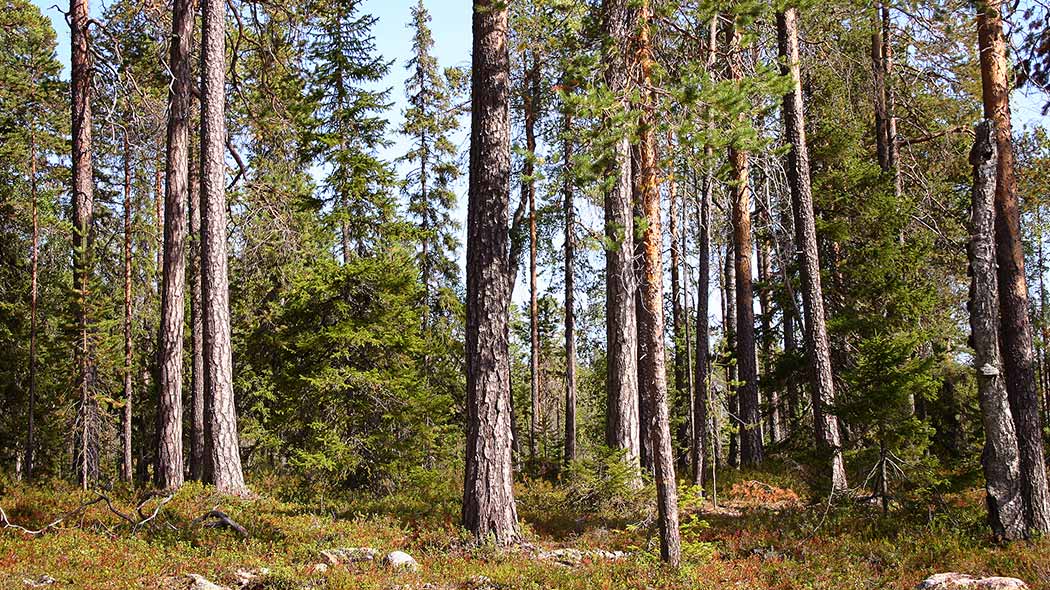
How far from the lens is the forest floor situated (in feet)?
25.0

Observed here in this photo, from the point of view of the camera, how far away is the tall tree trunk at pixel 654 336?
807 cm

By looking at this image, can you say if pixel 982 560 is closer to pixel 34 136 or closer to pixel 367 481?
pixel 367 481

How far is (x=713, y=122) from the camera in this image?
338 inches

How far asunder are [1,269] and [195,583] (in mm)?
20163

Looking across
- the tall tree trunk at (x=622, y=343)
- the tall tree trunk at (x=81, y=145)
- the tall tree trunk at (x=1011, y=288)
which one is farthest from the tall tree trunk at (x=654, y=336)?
the tall tree trunk at (x=81, y=145)

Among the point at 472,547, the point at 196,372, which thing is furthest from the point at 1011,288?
the point at 196,372

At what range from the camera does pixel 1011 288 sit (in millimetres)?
10148

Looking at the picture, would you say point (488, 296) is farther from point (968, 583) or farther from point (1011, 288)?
point (1011, 288)

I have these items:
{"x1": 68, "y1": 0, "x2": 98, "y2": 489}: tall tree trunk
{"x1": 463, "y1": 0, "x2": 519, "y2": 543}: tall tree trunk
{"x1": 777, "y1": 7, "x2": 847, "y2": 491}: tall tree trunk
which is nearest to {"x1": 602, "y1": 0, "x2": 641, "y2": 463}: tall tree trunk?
{"x1": 463, "y1": 0, "x2": 519, "y2": 543}: tall tree trunk

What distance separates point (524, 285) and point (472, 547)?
16.1 metres

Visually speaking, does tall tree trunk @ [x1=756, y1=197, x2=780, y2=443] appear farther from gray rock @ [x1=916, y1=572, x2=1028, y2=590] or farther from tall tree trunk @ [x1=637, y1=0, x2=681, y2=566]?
gray rock @ [x1=916, y1=572, x2=1028, y2=590]

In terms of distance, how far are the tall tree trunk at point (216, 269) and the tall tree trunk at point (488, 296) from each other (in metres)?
4.96

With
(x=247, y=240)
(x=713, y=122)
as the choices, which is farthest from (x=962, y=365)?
(x=247, y=240)

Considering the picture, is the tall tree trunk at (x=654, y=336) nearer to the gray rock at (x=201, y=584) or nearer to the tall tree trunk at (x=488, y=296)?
the tall tree trunk at (x=488, y=296)
